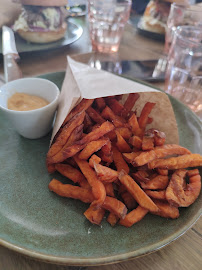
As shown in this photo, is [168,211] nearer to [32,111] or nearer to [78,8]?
[32,111]

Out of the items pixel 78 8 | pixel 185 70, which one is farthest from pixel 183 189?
pixel 78 8

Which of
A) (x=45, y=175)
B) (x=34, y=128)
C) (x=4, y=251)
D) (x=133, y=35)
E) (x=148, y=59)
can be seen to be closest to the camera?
(x=4, y=251)

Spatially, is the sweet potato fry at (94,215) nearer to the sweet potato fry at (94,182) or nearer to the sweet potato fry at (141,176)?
the sweet potato fry at (94,182)

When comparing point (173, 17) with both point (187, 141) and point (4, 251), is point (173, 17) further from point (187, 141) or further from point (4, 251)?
point (4, 251)

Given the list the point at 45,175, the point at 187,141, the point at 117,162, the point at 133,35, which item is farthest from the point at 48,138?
the point at 133,35

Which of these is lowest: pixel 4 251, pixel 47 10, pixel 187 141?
pixel 4 251

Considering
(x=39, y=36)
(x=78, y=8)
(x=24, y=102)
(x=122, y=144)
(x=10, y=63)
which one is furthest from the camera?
(x=78, y=8)
